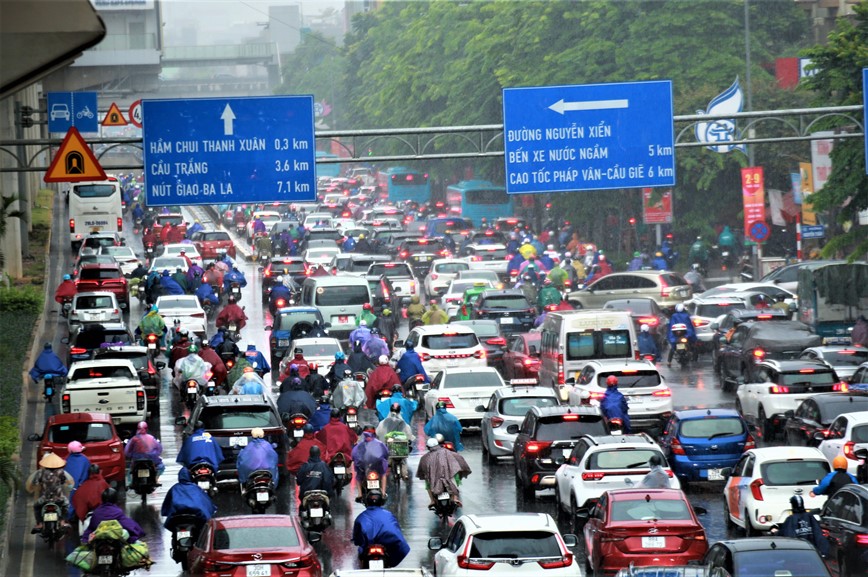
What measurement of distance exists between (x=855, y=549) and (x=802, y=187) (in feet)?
122

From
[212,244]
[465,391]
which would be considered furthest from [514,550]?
[212,244]

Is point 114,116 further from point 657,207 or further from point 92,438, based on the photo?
point 92,438

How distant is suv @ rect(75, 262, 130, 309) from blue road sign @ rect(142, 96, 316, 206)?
61.0ft

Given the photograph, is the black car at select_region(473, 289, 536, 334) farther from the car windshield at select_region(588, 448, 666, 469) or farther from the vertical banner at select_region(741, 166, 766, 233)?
the car windshield at select_region(588, 448, 666, 469)

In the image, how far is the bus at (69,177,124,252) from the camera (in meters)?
63.5

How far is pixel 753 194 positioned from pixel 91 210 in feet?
87.3

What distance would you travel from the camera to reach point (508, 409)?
89.0 feet

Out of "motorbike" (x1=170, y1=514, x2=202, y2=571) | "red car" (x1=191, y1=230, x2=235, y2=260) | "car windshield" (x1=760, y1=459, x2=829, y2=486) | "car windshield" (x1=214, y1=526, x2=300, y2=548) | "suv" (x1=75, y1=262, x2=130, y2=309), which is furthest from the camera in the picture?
"red car" (x1=191, y1=230, x2=235, y2=260)

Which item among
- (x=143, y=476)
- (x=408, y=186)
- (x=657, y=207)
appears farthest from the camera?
(x=408, y=186)

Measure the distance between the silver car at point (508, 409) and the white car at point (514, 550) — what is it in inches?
439

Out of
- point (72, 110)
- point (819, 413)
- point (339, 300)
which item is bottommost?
point (819, 413)

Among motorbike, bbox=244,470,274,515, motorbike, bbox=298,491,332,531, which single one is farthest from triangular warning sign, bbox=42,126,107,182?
motorbike, bbox=298,491,332,531

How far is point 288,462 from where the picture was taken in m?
23.6

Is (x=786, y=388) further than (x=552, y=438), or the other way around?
(x=786, y=388)
